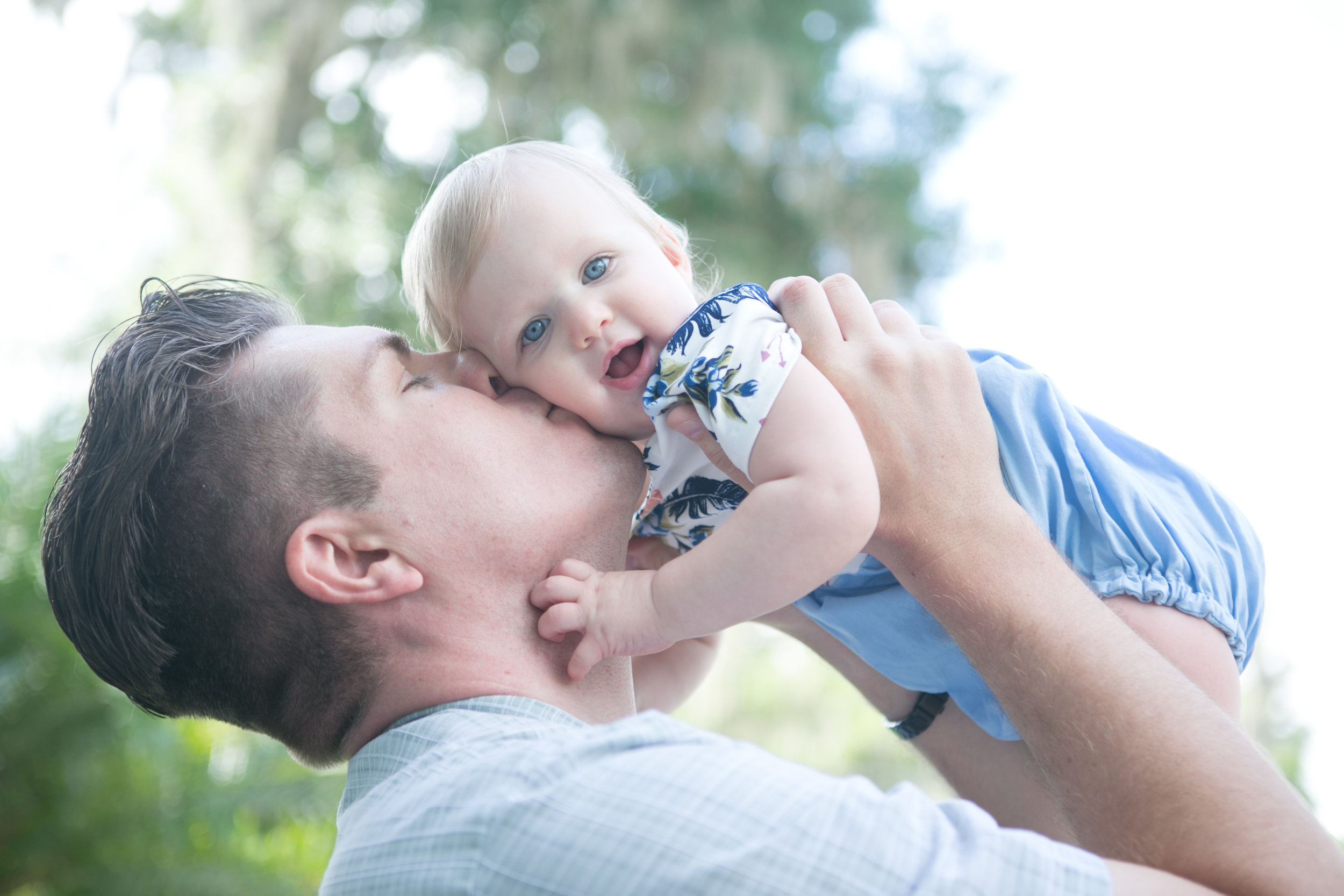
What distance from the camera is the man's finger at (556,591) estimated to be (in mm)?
1153

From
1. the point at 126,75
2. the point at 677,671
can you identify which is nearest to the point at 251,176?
the point at 126,75

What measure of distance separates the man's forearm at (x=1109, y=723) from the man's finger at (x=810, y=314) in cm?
27

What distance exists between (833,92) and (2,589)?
238 inches

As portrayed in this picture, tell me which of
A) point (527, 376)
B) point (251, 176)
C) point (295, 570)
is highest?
point (527, 376)

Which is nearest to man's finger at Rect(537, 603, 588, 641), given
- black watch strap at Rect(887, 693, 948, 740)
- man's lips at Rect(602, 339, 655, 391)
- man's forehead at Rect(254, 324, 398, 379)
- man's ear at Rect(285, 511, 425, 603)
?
man's ear at Rect(285, 511, 425, 603)

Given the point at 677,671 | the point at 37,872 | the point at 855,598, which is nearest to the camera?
the point at 855,598

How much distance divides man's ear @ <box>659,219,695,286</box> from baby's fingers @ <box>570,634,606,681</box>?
1.91ft

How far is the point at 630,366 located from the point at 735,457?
0.25m

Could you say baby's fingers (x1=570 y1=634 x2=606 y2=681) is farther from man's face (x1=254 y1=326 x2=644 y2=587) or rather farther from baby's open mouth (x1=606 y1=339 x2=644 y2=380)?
baby's open mouth (x1=606 y1=339 x2=644 y2=380)

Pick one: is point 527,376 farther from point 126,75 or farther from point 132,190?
point 132,190

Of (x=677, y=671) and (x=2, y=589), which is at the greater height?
(x=677, y=671)

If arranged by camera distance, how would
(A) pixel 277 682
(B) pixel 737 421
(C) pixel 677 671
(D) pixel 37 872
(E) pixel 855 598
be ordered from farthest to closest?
1. (D) pixel 37 872
2. (C) pixel 677 671
3. (E) pixel 855 598
4. (A) pixel 277 682
5. (B) pixel 737 421

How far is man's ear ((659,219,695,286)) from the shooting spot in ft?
4.67

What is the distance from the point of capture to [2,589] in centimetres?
253
